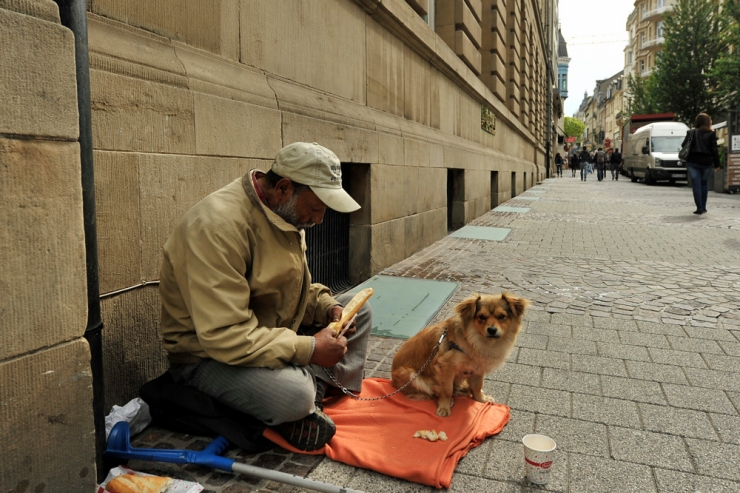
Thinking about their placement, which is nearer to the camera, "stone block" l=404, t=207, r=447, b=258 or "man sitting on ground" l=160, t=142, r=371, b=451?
Answer: "man sitting on ground" l=160, t=142, r=371, b=451

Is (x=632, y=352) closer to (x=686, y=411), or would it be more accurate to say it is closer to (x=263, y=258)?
(x=686, y=411)

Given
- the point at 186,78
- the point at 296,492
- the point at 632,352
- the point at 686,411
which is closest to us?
the point at 296,492

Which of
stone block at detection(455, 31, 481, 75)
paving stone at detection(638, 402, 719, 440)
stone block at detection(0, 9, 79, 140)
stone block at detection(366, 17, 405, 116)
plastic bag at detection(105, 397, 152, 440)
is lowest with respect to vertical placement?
paving stone at detection(638, 402, 719, 440)

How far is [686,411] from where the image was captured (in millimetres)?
3410

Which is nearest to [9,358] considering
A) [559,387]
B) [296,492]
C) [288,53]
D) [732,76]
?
[296,492]

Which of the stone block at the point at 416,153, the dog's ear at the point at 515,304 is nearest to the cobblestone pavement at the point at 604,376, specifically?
the dog's ear at the point at 515,304

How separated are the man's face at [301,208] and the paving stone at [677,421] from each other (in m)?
2.22

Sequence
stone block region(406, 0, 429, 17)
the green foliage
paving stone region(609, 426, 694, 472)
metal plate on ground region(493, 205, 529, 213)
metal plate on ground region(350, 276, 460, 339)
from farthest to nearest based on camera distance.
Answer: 1. the green foliage
2. metal plate on ground region(493, 205, 529, 213)
3. stone block region(406, 0, 429, 17)
4. metal plate on ground region(350, 276, 460, 339)
5. paving stone region(609, 426, 694, 472)

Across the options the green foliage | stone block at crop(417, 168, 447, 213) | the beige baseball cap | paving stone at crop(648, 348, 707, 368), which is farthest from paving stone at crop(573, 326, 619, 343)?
the green foliage

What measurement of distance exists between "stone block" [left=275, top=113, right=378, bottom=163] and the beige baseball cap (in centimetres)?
217

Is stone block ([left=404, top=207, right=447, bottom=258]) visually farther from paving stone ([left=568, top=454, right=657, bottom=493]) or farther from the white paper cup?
the white paper cup

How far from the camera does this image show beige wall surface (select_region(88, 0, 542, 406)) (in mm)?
3213

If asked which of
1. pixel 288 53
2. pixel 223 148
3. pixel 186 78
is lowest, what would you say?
pixel 223 148

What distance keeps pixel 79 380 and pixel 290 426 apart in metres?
1.06
